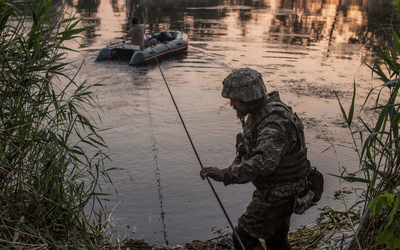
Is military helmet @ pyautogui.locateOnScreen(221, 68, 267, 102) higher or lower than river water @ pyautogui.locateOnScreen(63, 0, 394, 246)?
higher

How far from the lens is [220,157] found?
285 inches

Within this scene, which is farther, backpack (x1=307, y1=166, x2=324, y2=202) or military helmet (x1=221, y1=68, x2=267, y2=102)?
backpack (x1=307, y1=166, x2=324, y2=202)

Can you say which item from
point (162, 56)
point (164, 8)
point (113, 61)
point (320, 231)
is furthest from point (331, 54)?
point (164, 8)

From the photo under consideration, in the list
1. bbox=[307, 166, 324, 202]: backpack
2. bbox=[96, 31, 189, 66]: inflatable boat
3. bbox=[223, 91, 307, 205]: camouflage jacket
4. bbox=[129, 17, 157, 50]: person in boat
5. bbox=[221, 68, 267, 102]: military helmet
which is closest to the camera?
bbox=[223, 91, 307, 205]: camouflage jacket

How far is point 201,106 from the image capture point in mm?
9828

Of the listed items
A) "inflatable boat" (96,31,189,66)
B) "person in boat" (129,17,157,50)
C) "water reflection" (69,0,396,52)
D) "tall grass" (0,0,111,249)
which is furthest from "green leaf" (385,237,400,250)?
"water reflection" (69,0,396,52)

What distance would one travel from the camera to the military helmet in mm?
3465

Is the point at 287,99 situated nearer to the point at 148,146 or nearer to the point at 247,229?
the point at 148,146

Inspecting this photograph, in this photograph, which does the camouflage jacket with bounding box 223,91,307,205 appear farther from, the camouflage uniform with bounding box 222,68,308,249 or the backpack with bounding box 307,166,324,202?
the backpack with bounding box 307,166,324,202

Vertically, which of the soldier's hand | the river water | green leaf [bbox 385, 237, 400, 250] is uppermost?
green leaf [bbox 385, 237, 400, 250]

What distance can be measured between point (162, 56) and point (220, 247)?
416 inches

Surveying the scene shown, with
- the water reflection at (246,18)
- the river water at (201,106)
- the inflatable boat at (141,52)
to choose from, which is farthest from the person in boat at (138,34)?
Answer: the water reflection at (246,18)

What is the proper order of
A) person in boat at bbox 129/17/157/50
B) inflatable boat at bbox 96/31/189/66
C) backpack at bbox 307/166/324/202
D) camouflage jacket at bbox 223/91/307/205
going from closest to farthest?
camouflage jacket at bbox 223/91/307/205 → backpack at bbox 307/166/324/202 → inflatable boat at bbox 96/31/189/66 → person in boat at bbox 129/17/157/50

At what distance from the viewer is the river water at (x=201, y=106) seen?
18.7ft
